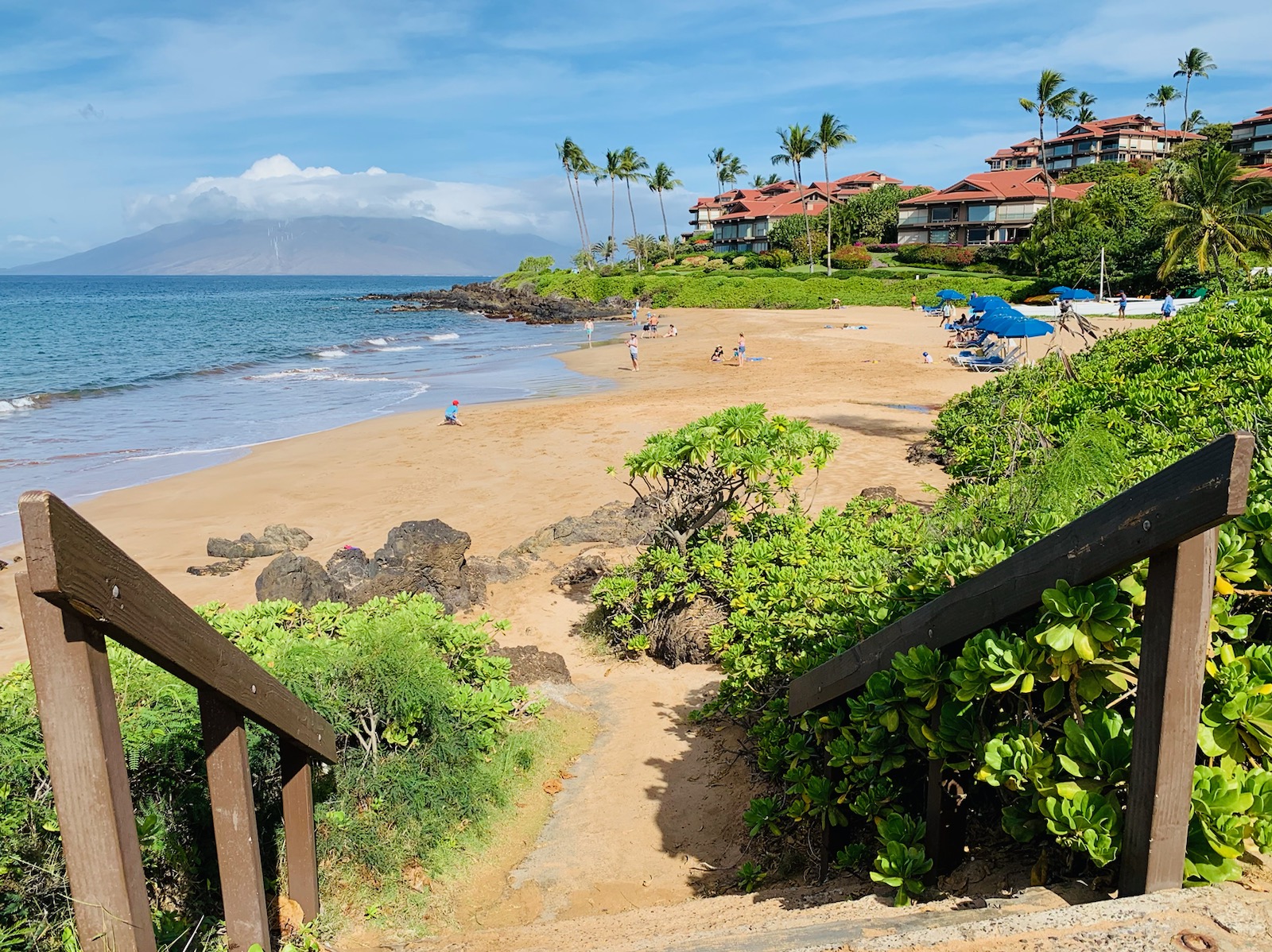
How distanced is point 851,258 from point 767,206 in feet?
90.3

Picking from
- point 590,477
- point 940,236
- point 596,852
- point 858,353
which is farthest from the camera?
point 940,236

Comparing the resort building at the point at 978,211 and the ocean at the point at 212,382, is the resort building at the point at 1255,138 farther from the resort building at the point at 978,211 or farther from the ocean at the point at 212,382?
the ocean at the point at 212,382

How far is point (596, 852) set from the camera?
4.93 m

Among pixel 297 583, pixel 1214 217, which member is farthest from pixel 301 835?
pixel 1214 217

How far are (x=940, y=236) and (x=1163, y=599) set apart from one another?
75.0 metres

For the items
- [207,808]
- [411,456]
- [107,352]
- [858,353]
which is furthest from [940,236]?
[207,808]

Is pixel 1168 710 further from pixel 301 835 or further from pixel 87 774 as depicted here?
pixel 301 835

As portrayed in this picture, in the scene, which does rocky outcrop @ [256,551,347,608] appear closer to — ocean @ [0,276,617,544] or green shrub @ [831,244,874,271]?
ocean @ [0,276,617,544]

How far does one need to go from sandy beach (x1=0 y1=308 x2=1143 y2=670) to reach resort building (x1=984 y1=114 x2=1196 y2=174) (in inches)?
2893

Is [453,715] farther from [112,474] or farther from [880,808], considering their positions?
[112,474]

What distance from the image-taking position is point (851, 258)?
63812mm

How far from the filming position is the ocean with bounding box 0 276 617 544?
64.2 feet

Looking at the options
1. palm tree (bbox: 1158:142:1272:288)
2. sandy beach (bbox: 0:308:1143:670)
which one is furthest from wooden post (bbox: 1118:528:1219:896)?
palm tree (bbox: 1158:142:1272:288)

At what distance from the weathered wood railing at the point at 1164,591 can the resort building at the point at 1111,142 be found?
310 ft
